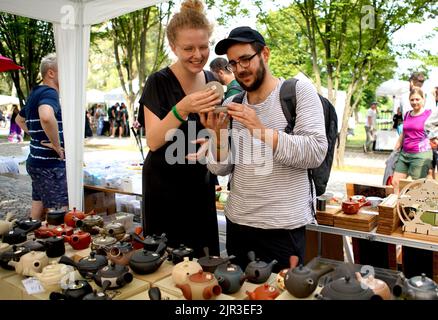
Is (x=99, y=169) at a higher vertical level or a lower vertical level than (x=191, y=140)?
lower

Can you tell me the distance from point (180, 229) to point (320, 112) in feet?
2.84

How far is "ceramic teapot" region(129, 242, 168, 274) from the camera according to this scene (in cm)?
136

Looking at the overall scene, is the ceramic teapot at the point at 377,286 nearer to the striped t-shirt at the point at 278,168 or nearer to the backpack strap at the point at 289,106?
the striped t-shirt at the point at 278,168

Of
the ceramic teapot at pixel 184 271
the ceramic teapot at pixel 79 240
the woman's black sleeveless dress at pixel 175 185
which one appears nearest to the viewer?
the ceramic teapot at pixel 184 271

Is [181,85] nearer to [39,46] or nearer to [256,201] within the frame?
[256,201]

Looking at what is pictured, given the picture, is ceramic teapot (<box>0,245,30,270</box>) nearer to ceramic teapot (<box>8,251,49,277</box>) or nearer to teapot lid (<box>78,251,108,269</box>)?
ceramic teapot (<box>8,251,49,277</box>)

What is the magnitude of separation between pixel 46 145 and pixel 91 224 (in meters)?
1.50

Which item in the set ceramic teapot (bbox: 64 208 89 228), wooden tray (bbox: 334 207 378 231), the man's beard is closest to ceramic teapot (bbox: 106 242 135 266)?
ceramic teapot (bbox: 64 208 89 228)

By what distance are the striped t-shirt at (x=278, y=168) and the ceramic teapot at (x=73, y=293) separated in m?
0.67

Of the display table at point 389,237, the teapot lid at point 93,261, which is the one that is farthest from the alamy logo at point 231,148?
the display table at point 389,237

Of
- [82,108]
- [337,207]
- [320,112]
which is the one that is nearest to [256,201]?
[320,112]

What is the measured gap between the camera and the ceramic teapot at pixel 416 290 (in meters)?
1.03

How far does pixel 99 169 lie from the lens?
4141 mm
